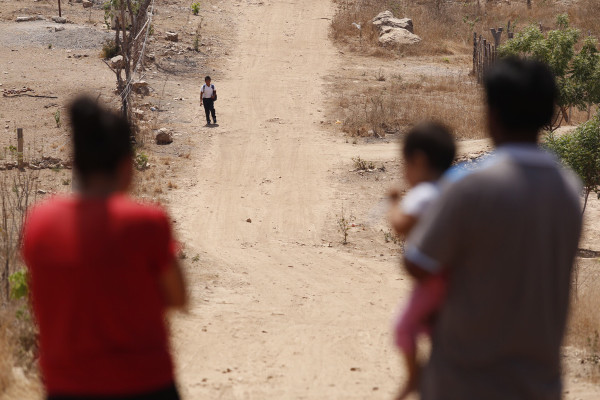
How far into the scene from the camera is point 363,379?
6164 millimetres

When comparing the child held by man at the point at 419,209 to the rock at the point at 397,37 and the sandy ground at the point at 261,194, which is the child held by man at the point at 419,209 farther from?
the rock at the point at 397,37

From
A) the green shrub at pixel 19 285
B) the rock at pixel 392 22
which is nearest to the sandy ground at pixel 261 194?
the green shrub at pixel 19 285

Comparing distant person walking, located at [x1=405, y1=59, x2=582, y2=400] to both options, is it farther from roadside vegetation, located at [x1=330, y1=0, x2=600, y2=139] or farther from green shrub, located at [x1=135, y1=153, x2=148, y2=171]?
roadside vegetation, located at [x1=330, y1=0, x2=600, y2=139]

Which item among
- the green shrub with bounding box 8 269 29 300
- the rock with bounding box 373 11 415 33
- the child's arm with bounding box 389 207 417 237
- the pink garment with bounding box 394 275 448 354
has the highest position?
the child's arm with bounding box 389 207 417 237

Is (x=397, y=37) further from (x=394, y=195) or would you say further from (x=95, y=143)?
(x=95, y=143)

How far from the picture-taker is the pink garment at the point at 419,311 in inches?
97.7

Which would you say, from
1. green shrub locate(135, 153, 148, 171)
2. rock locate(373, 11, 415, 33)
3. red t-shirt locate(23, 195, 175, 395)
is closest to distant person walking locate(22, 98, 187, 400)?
red t-shirt locate(23, 195, 175, 395)

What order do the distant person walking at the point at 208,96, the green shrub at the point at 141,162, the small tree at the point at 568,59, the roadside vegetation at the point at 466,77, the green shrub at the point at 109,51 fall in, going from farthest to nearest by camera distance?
the green shrub at the point at 109,51, the distant person walking at the point at 208,96, the small tree at the point at 568,59, the green shrub at the point at 141,162, the roadside vegetation at the point at 466,77

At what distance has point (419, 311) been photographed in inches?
101

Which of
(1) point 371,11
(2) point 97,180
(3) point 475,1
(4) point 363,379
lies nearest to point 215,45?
(1) point 371,11

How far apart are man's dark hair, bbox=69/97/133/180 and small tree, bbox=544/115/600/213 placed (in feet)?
37.7

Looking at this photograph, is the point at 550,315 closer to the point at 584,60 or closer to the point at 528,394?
the point at 528,394

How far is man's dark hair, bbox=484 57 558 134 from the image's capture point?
2.47 m

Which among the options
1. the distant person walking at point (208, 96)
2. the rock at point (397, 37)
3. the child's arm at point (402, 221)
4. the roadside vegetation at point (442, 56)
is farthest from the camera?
the rock at point (397, 37)
